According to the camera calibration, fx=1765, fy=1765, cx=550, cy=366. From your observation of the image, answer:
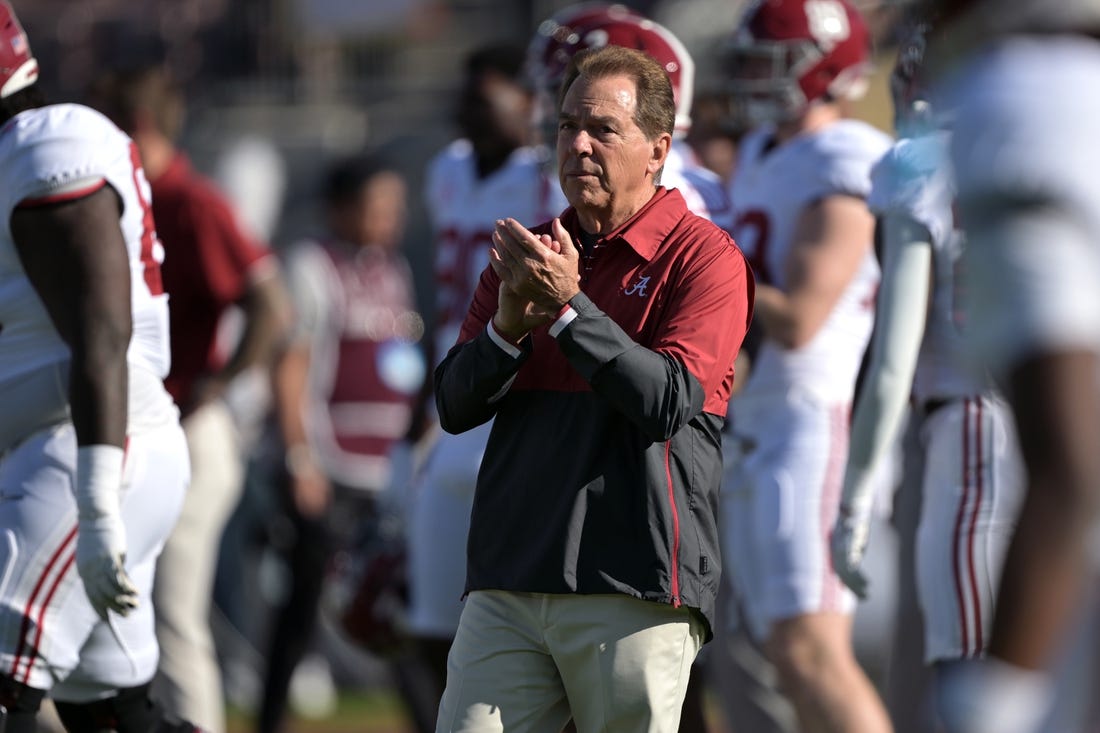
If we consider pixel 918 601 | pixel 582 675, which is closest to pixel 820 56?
pixel 918 601

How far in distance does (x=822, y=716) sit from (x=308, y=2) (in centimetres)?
1144

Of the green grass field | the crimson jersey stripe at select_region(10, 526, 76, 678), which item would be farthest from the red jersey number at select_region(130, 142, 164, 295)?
the green grass field

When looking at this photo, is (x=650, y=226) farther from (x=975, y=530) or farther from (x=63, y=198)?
(x=63, y=198)

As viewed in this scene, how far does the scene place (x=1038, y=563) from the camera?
1937 millimetres

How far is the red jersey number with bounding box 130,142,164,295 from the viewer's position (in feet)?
12.8

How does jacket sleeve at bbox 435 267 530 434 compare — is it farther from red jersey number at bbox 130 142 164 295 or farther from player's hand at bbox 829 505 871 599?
player's hand at bbox 829 505 871 599

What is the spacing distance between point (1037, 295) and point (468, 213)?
3585mm

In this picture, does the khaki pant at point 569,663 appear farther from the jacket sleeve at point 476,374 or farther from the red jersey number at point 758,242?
the red jersey number at point 758,242

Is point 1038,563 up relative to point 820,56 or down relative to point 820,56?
down

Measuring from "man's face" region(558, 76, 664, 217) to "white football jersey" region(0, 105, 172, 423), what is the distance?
1043 millimetres

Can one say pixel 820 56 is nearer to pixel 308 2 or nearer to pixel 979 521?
pixel 979 521

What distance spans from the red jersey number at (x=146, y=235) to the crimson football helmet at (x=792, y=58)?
1899mm

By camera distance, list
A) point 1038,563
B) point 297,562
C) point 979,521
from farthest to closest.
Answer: point 297,562, point 979,521, point 1038,563

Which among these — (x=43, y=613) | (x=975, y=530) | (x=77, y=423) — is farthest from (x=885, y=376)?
(x=43, y=613)
